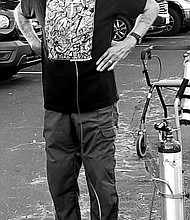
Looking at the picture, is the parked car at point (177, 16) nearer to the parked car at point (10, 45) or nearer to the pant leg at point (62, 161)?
the parked car at point (10, 45)

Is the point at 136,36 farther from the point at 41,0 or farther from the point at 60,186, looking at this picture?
the point at 60,186

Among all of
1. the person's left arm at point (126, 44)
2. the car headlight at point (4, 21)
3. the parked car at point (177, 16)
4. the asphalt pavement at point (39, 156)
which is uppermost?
the person's left arm at point (126, 44)

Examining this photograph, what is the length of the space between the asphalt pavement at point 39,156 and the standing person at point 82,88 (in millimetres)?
983

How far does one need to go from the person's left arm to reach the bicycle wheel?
2.26 m

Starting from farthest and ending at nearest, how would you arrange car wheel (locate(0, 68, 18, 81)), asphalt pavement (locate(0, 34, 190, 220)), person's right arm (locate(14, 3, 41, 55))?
1. car wheel (locate(0, 68, 18, 81))
2. asphalt pavement (locate(0, 34, 190, 220))
3. person's right arm (locate(14, 3, 41, 55))

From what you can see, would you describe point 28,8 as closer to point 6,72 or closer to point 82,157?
point 82,157

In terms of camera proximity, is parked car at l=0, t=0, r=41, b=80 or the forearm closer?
the forearm

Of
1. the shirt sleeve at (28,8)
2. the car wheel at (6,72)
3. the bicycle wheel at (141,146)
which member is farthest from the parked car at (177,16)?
the shirt sleeve at (28,8)

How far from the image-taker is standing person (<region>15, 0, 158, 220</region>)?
10.1 ft

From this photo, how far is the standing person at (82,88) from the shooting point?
3074 millimetres

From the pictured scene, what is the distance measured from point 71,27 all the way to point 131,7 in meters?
0.33

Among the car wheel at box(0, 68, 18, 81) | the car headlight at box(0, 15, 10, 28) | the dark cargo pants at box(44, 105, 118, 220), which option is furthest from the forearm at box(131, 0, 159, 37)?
the car wheel at box(0, 68, 18, 81)

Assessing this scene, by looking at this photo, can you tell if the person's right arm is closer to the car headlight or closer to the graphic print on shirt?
the graphic print on shirt

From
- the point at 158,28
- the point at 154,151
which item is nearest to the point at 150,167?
the point at 154,151
